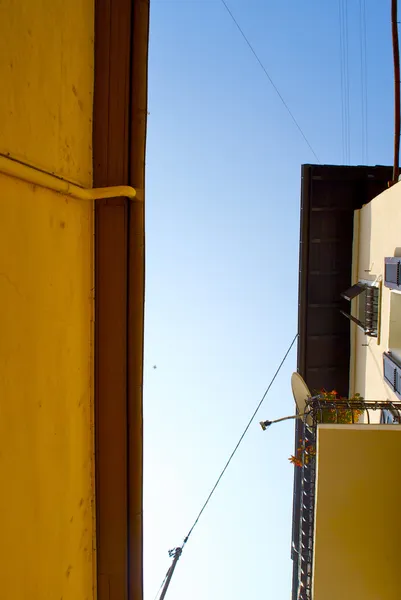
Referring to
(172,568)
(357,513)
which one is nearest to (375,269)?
(357,513)

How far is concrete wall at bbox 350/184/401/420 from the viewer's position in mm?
7575

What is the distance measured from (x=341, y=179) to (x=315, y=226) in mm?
1261

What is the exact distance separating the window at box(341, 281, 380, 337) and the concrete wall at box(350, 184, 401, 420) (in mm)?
217

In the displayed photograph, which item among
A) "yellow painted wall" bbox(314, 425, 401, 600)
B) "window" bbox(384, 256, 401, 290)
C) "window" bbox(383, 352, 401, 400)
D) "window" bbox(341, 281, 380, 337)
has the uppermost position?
"window" bbox(384, 256, 401, 290)

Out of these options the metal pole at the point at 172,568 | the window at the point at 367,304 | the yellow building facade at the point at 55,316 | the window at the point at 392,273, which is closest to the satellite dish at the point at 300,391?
the window at the point at 367,304

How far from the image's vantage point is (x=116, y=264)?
126 inches

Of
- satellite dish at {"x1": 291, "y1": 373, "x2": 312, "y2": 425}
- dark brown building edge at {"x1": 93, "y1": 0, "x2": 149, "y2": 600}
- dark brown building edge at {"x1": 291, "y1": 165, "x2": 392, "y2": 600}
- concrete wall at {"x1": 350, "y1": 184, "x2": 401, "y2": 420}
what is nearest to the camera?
dark brown building edge at {"x1": 93, "y1": 0, "x2": 149, "y2": 600}

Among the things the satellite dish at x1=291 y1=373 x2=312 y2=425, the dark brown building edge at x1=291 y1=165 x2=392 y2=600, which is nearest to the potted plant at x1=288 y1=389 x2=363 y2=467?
the satellite dish at x1=291 y1=373 x2=312 y2=425

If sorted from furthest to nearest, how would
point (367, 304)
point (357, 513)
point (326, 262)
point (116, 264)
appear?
point (326, 262) → point (367, 304) → point (357, 513) → point (116, 264)

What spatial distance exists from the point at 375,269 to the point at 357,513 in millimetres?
4795

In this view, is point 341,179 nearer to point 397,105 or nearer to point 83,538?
point 397,105

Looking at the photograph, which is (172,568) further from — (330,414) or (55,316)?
(55,316)

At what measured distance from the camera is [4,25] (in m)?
2.14

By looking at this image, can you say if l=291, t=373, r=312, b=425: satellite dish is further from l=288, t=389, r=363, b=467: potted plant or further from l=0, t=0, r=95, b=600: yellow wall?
l=0, t=0, r=95, b=600: yellow wall
